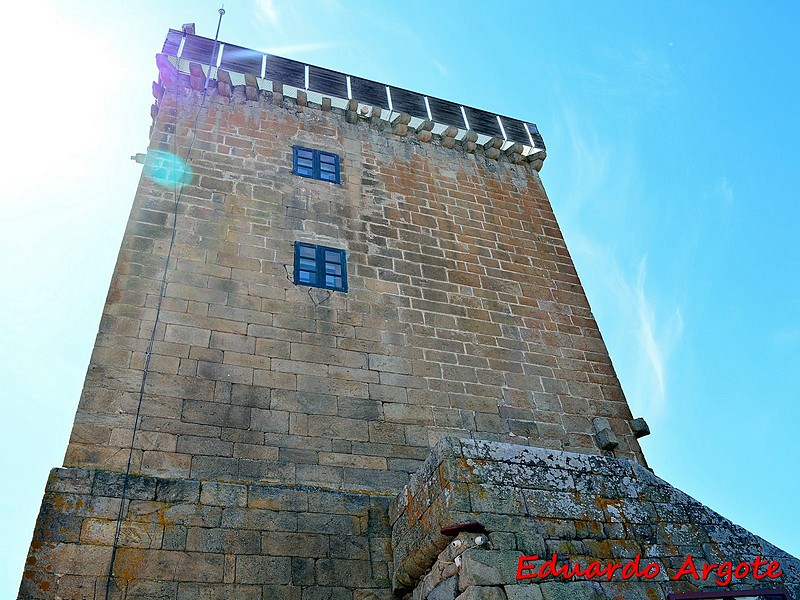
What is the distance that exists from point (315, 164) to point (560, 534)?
6.46 m

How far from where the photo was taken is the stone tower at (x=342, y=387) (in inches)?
170

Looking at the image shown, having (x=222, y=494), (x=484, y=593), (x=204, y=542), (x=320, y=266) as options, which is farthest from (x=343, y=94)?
(x=484, y=593)

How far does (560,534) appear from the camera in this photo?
4.09 meters

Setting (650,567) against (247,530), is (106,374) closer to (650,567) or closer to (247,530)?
(247,530)

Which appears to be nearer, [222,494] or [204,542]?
[204,542]

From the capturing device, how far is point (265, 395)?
6.11 metres

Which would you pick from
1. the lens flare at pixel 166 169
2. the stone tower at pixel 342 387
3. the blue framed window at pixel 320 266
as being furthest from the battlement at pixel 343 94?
the blue framed window at pixel 320 266

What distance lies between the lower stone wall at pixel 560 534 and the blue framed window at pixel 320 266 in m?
3.24

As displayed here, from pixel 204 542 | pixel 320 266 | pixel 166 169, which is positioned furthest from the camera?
pixel 166 169

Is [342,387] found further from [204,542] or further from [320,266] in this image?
[204,542]

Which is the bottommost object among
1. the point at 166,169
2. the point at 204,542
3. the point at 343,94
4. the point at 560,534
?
the point at 560,534

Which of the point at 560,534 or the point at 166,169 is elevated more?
the point at 166,169

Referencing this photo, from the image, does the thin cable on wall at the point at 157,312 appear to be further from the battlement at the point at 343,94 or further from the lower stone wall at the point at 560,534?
the lower stone wall at the point at 560,534

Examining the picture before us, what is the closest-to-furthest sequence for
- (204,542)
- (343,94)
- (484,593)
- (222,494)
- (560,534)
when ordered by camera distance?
(484,593), (560,534), (204,542), (222,494), (343,94)
